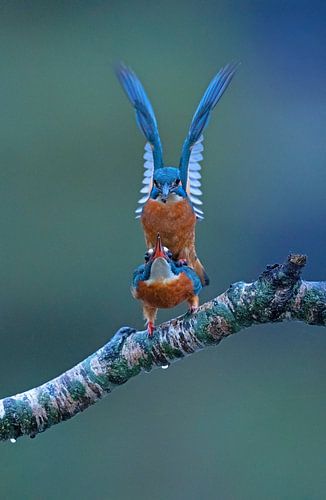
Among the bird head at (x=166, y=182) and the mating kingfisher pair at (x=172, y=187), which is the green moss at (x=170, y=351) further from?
the bird head at (x=166, y=182)

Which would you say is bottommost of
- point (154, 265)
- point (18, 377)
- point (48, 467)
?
point (154, 265)

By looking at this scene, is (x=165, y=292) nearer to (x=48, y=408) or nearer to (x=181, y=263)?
(x=181, y=263)

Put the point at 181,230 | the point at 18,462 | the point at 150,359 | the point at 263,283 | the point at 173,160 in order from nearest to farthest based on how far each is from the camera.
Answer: the point at 263,283
the point at 150,359
the point at 181,230
the point at 173,160
the point at 18,462

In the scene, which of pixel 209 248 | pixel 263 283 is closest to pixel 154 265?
pixel 263 283

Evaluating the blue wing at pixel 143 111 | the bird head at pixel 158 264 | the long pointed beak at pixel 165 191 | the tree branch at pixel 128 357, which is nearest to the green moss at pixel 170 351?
the tree branch at pixel 128 357

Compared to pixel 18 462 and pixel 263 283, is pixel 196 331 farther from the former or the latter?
pixel 18 462

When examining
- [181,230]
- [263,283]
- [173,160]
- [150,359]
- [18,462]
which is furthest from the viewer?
[18,462]
